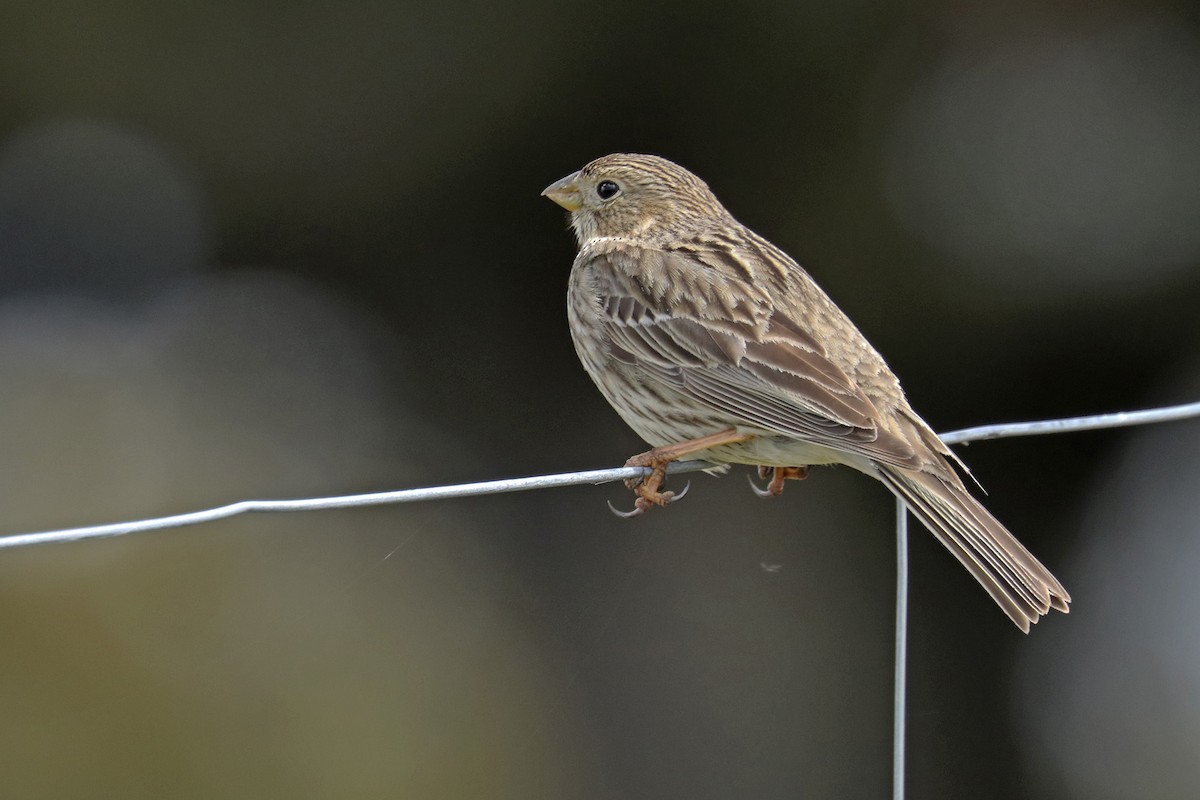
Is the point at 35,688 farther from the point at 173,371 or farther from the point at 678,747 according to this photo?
the point at 678,747

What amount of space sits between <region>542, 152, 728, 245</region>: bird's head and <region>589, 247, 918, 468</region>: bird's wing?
0.38 m

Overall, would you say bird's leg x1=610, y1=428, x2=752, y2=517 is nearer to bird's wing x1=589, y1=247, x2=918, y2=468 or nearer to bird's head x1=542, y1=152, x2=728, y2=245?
bird's wing x1=589, y1=247, x2=918, y2=468

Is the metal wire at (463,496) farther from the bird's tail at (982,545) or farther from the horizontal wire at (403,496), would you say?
the bird's tail at (982,545)

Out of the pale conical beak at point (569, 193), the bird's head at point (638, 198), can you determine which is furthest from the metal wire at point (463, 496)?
the pale conical beak at point (569, 193)

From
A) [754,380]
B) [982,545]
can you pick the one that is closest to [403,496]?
[754,380]

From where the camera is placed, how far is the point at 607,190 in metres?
4.75

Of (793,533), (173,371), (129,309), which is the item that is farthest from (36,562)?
(793,533)

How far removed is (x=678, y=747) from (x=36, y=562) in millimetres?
2726

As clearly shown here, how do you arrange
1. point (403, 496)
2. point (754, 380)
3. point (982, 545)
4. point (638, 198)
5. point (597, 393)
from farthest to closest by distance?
point (597, 393) → point (638, 198) → point (754, 380) → point (982, 545) → point (403, 496)

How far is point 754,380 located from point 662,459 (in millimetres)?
330

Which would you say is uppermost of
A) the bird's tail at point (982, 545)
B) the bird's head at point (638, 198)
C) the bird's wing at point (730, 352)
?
the bird's head at point (638, 198)

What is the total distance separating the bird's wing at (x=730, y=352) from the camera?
11.8 feet

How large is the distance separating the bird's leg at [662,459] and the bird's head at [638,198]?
1.04m

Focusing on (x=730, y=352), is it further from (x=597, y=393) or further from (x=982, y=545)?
(x=597, y=393)
